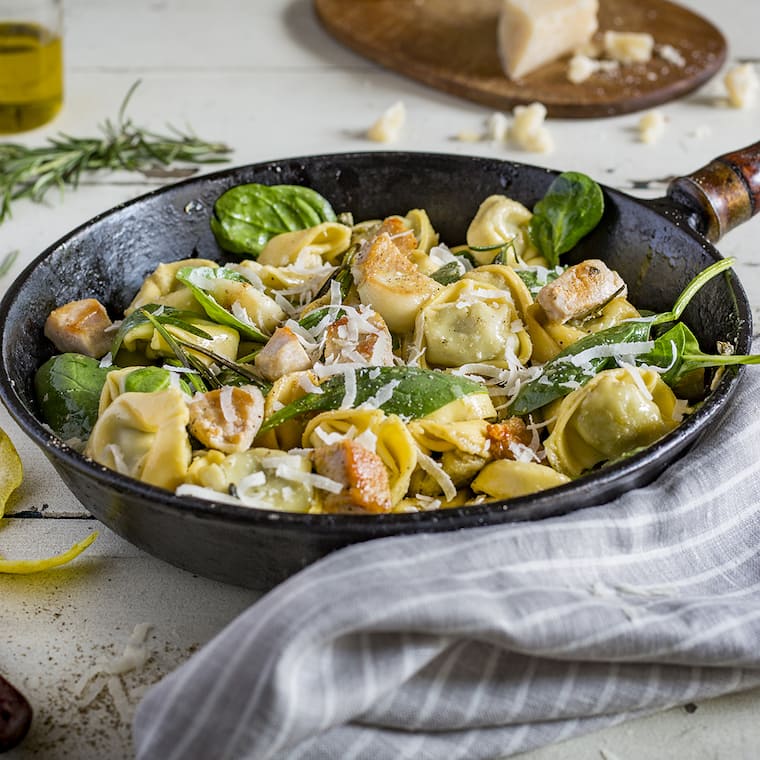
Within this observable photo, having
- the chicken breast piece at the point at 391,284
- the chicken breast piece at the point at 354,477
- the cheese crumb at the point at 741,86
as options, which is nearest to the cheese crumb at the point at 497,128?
the cheese crumb at the point at 741,86

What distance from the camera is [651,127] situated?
349 centimetres

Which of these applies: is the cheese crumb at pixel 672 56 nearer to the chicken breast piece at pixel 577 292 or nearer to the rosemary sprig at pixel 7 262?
the chicken breast piece at pixel 577 292

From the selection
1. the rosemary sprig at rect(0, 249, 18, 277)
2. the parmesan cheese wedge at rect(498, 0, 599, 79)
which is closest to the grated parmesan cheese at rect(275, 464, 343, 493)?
the rosemary sprig at rect(0, 249, 18, 277)

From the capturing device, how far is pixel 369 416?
1.87 meters

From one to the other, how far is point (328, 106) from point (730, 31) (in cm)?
158

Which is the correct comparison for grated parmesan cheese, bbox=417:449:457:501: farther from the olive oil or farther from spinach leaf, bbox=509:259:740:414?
the olive oil

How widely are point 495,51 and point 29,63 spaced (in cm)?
151

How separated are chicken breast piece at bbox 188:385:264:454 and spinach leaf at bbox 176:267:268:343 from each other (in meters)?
0.30

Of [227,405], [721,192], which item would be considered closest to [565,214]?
[721,192]

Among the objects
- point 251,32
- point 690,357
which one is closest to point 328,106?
point 251,32

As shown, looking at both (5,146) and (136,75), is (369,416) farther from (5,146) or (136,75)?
(136,75)

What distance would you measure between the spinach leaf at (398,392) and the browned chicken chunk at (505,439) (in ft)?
0.24

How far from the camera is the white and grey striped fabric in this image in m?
1.42

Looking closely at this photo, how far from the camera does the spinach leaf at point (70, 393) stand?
2051 millimetres
